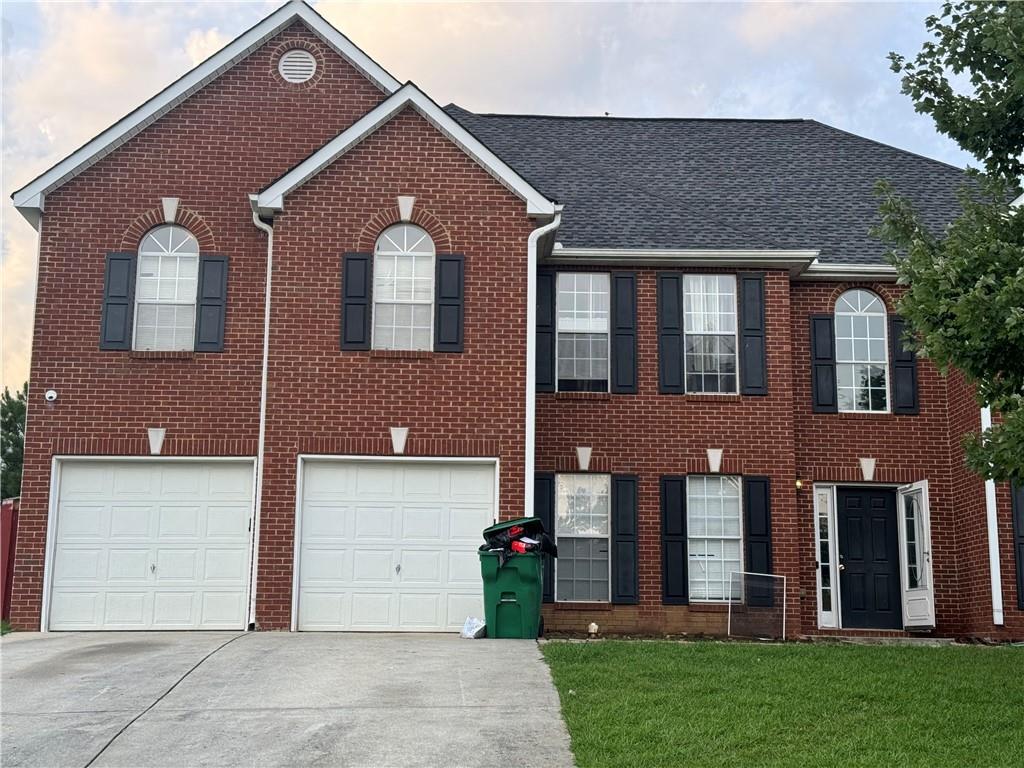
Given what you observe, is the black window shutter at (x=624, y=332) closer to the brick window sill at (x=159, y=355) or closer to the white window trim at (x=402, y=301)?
the white window trim at (x=402, y=301)

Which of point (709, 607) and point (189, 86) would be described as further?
point (189, 86)

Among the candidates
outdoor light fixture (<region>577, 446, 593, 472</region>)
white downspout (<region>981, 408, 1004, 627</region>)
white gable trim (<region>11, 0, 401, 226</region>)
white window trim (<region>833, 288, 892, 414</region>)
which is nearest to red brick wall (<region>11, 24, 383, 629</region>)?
white gable trim (<region>11, 0, 401, 226</region>)

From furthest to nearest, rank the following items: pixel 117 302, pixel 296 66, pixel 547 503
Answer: pixel 296 66 → pixel 547 503 → pixel 117 302

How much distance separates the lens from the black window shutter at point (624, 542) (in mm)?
15688

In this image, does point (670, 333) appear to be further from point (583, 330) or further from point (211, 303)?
point (211, 303)

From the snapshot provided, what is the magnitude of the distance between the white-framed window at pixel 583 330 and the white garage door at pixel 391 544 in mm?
2311

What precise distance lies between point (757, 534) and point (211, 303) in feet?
25.2

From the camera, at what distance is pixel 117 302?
15.2 meters

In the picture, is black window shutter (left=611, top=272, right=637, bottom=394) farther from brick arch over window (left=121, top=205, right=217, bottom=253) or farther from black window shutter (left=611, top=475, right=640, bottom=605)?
brick arch over window (left=121, top=205, right=217, bottom=253)

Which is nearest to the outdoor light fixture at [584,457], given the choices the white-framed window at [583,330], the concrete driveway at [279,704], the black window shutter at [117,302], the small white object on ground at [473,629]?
the white-framed window at [583,330]

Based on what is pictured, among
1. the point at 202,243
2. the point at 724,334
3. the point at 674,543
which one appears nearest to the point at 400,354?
the point at 202,243

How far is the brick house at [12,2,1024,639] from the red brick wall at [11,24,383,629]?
0.11 feet

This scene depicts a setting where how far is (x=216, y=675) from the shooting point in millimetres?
10898

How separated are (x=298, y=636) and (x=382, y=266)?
4652 millimetres
